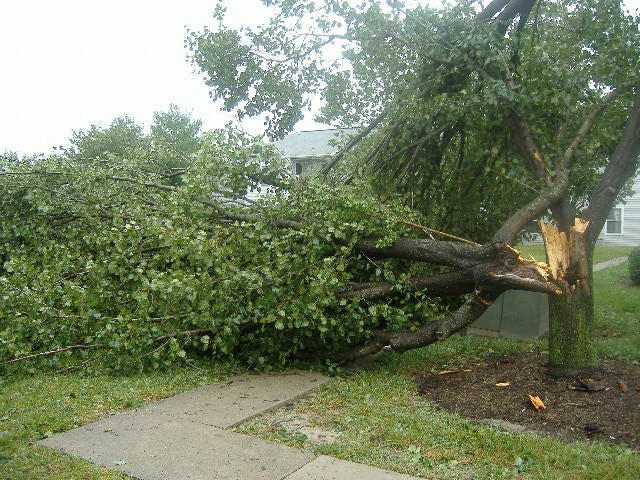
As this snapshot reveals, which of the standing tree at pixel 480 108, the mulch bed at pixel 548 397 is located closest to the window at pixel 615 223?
the standing tree at pixel 480 108

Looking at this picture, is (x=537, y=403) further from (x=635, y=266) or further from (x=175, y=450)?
(x=635, y=266)

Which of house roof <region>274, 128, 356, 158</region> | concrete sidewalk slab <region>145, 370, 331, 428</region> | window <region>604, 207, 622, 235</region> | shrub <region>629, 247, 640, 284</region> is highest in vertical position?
house roof <region>274, 128, 356, 158</region>

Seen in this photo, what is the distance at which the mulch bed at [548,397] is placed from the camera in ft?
15.3

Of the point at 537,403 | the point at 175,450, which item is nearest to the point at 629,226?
the point at 537,403

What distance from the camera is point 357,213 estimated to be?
636 centimetres

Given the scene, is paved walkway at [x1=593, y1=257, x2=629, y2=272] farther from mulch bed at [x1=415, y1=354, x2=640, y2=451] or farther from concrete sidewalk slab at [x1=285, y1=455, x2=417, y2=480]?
concrete sidewalk slab at [x1=285, y1=455, x2=417, y2=480]

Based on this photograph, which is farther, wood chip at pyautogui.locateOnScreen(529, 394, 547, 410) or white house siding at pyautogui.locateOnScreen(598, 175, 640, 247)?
white house siding at pyautogui.locateOnScreen(598, 175, 640, 247)

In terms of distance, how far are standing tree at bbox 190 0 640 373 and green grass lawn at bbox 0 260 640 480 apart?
39.9 inches

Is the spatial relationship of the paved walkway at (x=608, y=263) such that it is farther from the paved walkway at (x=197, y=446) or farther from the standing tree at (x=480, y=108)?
the paved walkway at (x=197, y=446)

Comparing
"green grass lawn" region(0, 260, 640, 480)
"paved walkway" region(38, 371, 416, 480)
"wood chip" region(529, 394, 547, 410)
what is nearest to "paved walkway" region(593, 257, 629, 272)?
"green grass lawn" region(0, 260, 640, 480)

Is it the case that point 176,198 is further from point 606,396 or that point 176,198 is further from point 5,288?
point 606,396

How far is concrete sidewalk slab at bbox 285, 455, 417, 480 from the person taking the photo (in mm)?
3753

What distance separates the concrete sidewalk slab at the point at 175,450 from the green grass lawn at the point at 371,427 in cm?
15

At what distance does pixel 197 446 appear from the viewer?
4.32 m
